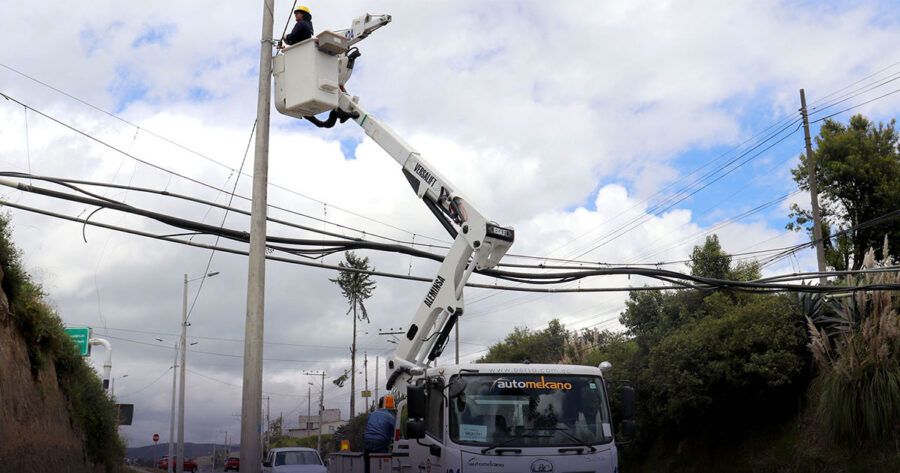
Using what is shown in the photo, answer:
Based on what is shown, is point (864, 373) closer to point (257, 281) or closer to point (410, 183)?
point (410, 183)

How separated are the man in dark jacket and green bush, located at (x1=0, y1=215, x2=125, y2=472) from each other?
6194 mm

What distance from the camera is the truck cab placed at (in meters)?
10.1

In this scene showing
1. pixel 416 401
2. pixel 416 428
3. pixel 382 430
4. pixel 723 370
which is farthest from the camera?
pixel 723 370

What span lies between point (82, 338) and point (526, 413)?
13843 mm

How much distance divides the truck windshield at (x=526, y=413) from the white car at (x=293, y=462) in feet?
37.6

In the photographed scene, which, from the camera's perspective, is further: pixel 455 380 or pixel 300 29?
pixel 300 29

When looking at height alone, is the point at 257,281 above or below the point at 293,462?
above

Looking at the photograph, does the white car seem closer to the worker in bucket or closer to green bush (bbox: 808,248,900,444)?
the worker in bucket

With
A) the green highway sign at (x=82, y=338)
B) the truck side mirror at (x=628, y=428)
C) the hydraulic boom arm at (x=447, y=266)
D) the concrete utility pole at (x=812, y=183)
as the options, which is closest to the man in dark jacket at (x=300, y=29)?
the hydraulic boom arm at (x=447, y=266)

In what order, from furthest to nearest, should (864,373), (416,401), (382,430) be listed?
(864,373) → (382,430) → (416,401)

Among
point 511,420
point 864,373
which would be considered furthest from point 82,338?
point 864,373

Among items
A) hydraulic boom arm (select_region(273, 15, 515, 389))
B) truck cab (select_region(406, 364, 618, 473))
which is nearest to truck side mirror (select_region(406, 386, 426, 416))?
truck cab (select_region(406, 364, 618, 473))

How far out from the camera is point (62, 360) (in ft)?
59.8

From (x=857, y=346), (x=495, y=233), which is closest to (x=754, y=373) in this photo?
(x=857, y=346)
